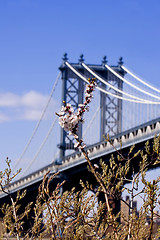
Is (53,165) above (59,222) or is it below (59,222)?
above

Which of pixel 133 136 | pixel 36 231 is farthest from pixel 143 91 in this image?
pixel 36 231

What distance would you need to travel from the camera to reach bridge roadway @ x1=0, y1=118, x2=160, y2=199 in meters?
42.4

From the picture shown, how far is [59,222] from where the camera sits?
7.30 m

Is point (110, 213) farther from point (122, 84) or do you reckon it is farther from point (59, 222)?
point (122, 84)

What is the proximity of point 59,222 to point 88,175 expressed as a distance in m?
51.5

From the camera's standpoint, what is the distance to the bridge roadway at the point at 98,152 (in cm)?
4244

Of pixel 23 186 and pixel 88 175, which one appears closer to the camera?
pixel 88 175

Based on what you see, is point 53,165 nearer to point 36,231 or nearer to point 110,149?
point 110,149

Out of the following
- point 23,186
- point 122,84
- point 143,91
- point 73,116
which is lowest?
point 73,116

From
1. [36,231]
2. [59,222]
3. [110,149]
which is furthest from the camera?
[110,149]

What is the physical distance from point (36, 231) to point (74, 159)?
48.6 m

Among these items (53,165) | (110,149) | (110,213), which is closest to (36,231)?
(110,213)

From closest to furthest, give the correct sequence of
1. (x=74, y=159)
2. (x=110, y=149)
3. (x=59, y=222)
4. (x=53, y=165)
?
(x=59, y=222)
(x=110, y=149)
(x=74, y=159)
(x=53, y=165)

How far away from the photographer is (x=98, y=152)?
51.1 metres
